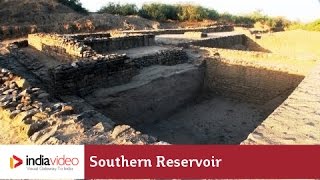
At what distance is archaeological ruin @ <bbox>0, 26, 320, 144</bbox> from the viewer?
428 centimetres

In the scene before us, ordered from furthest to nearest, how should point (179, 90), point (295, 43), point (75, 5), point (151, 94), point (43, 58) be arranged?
point (75, 5) → point (295, 43) → point (43, 58) → point (179, 90) → point (151, 94)

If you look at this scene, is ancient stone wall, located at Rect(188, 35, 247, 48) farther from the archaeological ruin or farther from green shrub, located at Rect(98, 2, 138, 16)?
green shrub, located at Rect(98, 2, 138, 16)

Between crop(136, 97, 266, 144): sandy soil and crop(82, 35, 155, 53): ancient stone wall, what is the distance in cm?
281

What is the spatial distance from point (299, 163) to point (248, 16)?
112 ft

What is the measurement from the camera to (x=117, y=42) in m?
10.5

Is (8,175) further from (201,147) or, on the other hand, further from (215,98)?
(215,98)

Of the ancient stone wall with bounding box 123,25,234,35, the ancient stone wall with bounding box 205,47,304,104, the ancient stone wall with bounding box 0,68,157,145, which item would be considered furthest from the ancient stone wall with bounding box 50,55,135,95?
the ancient stone wall with bounding box 123,25,234,35

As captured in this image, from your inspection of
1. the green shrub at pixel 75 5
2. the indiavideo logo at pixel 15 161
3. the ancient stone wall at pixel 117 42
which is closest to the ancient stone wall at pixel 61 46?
the ancient stone wall at pixel 117 42

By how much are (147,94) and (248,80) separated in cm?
293

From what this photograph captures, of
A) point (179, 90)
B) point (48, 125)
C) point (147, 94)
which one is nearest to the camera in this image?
point (48, 125)

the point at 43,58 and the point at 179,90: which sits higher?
the point at 43,58

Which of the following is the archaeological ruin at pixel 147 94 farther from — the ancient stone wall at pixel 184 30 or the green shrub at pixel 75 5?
the green shrub at pixel 75 5

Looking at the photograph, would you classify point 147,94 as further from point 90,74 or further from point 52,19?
point 52,19

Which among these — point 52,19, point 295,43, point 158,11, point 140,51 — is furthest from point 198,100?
point 158,11
